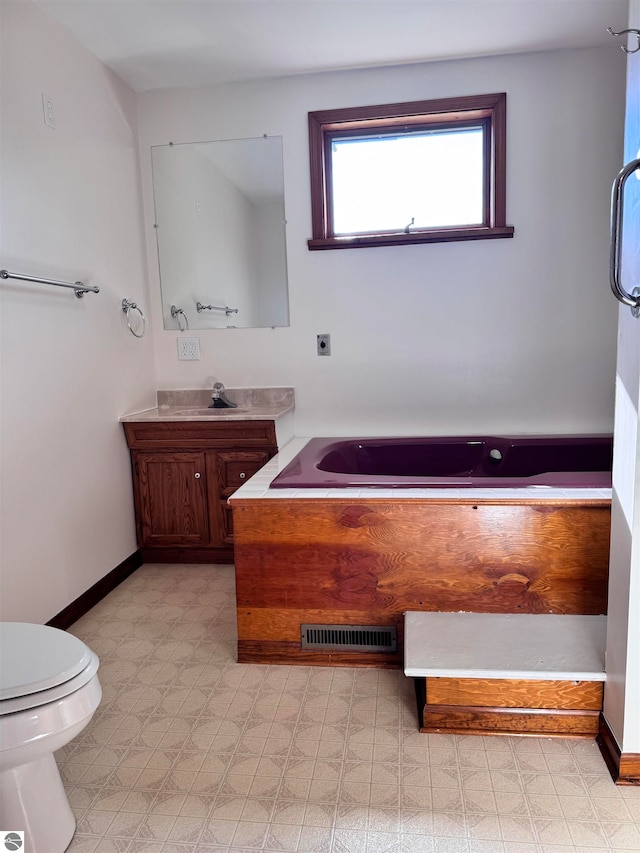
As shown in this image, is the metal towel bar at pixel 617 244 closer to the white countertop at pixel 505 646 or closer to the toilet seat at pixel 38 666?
the white countertop at pixel 505 646

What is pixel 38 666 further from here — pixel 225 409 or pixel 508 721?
pixel 225 409

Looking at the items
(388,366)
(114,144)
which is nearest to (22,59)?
(114,144)

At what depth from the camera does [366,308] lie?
A: 9.95 ft

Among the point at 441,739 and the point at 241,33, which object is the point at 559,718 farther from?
the point at 241,33

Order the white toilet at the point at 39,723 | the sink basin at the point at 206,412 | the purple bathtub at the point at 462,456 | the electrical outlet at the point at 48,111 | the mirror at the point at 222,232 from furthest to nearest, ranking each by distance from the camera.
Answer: the mirror at the point at 222,232 < the sink basin at the point at 206,412 < the purple bathtub at the point at 462,456 < the electrical outlet at the point at 48,111 < the white toilet at the point at 39,723

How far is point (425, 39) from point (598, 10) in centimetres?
67

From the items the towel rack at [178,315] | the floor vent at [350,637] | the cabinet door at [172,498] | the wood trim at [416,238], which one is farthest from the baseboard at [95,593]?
the wood trim at [416,238]

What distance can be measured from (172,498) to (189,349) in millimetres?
790

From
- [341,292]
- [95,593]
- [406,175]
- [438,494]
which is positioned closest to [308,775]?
[438,494]

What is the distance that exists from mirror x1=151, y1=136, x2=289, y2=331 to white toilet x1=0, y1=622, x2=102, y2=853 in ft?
6.74

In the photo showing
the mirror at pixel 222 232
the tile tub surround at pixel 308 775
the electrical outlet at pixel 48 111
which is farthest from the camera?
the mirror at pixel 222 232

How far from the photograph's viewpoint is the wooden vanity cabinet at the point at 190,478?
281cm

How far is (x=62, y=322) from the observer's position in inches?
92.5

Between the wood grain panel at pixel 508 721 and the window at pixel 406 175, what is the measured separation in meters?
2.09
